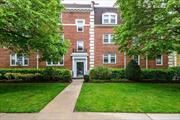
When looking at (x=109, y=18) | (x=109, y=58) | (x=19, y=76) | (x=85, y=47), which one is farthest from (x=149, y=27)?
(x=109, y=18)

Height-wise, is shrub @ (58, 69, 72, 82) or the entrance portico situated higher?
the entrance portico

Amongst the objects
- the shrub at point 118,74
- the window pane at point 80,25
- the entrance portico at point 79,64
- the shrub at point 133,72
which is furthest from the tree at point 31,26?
the window pane at point 80,25

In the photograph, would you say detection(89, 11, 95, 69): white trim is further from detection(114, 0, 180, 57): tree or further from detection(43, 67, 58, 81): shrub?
detection(114, 0, 180, 57): tree

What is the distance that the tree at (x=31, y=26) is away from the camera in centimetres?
1888

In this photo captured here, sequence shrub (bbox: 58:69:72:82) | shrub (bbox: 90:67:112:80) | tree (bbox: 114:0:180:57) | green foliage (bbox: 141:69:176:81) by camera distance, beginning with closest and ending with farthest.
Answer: tree (bbox: 114:0:180:57)
shrub (bbox: 58:69:72:82)
shrub (bbox: 90:67:112:80)
green foliage (bbox: 141:69:176:81)

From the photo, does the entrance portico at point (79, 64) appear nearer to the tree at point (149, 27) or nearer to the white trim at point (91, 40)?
the white trim at point (91, 40)

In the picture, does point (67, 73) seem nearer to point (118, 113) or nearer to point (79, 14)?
point (79, 14)

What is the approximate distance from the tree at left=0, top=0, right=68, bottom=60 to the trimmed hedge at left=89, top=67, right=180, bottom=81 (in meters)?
6.66

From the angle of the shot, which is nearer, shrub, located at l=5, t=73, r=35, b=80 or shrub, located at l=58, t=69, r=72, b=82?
shrub, located at l=58, t=69, r=72, b=82

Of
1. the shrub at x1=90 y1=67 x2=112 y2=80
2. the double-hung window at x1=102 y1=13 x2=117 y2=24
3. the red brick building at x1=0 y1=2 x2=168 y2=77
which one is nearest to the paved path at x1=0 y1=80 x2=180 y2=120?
the shrub at x1=90 y1=67 x2=112 y2=80

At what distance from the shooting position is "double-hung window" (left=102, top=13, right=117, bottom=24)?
1682 inches

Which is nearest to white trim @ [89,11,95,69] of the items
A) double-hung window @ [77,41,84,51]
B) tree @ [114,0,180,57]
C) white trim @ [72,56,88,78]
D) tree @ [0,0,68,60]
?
white trim @ [72,56,88,78]

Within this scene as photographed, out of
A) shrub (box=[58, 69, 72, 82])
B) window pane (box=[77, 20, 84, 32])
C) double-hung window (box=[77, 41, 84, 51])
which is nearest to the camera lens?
shrub (box=[58, 69, 72, 82])

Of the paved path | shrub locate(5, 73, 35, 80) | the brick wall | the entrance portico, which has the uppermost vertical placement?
the brick wall
